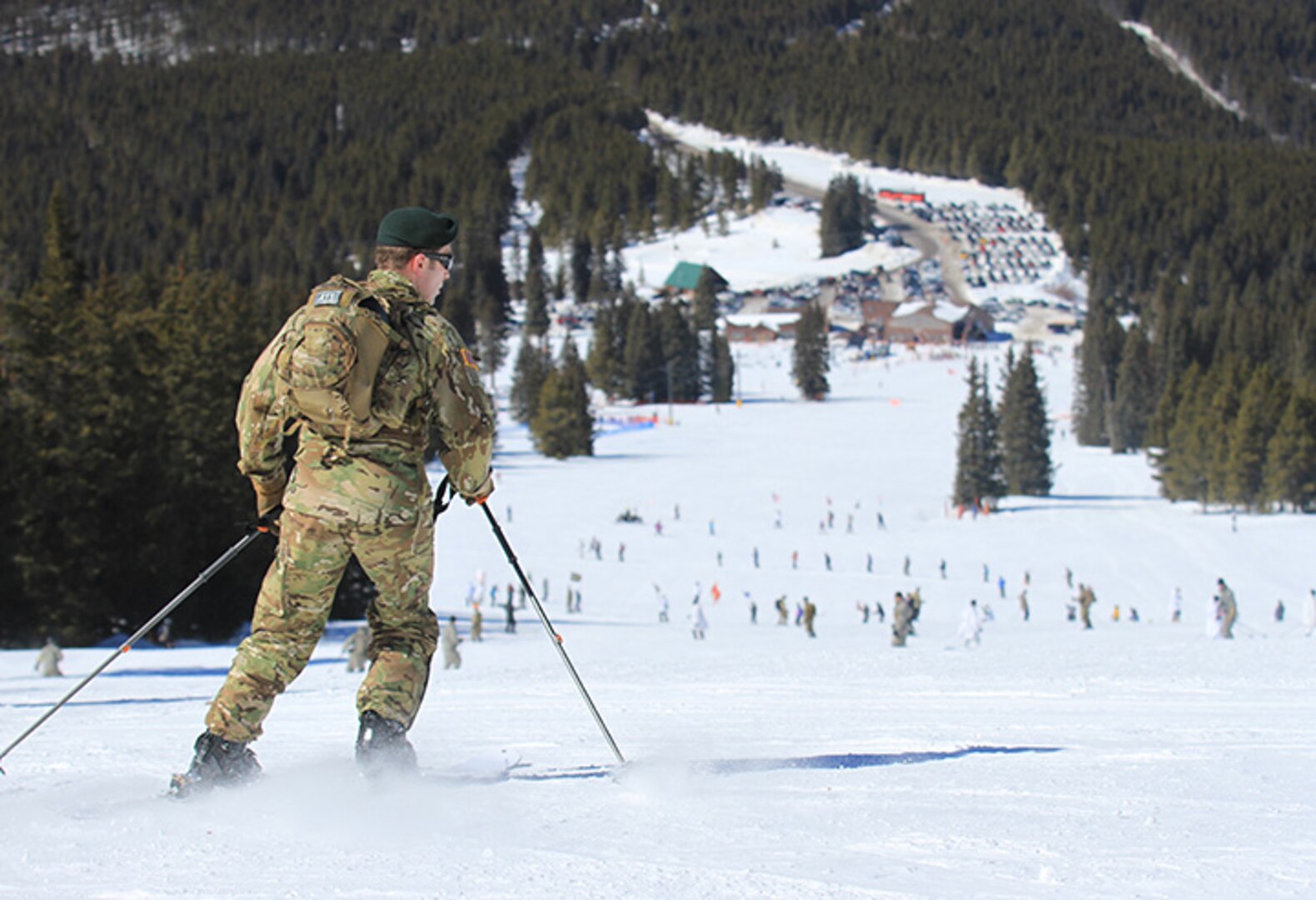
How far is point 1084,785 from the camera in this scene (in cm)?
462

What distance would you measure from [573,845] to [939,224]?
549 feet

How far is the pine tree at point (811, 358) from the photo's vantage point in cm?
9631

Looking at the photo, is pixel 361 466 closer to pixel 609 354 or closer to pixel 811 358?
pixel 811 358

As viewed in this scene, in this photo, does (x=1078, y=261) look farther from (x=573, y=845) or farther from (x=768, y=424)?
(x=573, y=845)

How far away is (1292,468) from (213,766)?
6122 centimetres

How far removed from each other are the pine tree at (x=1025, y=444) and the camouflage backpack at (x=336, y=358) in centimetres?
6568

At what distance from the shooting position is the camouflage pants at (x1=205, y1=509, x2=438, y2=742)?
423cm

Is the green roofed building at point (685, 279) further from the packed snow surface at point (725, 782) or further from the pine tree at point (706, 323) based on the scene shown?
the packed snow surface at point (725, 782)

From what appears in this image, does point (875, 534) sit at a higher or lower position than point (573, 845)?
lower

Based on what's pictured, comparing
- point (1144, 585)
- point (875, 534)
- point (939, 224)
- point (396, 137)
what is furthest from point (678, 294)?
point (1144, 585)

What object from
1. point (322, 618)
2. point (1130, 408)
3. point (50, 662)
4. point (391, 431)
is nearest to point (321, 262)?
point (1130, 408)

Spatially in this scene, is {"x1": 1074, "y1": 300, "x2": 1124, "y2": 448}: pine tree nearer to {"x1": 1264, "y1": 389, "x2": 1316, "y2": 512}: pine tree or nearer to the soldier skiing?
{"x1": 1264, "y1": 389, "x2": 1316, "y2": 512}: pine tree

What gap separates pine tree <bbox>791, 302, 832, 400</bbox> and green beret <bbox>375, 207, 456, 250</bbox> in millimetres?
92381

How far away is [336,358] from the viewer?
4078mm
